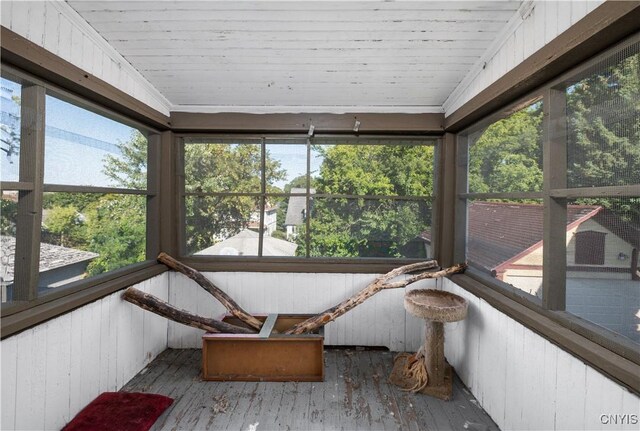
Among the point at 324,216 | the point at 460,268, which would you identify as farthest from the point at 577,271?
the point at 324,216

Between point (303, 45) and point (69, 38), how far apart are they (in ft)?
4.55

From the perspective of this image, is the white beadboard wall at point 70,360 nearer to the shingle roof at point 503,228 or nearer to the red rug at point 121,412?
the red rug at point 121,412

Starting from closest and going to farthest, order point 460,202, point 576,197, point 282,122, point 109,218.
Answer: point 576,197 → point 109,218 → point 460,202 → point 282,122

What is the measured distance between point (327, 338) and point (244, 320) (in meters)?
0.89

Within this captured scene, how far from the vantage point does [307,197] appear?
9.84ft

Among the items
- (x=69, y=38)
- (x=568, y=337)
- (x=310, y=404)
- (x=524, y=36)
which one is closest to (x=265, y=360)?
(x=310, y=404)

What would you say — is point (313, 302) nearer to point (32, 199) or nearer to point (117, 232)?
point (117, 232)

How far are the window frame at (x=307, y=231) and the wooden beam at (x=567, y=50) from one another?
3.23 feet

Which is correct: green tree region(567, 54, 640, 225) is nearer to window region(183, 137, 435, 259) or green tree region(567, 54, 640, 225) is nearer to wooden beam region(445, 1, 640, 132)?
wooden beam region(445, 1, 640, 132)

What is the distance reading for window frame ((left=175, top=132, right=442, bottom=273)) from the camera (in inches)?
115

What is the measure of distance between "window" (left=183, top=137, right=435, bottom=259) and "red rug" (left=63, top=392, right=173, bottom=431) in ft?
4.34

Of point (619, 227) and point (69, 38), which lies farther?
point (69, 38)

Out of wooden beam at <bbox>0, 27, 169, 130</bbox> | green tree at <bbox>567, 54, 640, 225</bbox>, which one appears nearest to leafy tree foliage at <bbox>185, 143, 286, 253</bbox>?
wooden beam at <bbox>0, 27, 169, 130</bbox>

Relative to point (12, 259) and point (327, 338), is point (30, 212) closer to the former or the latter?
point (12, 259)
